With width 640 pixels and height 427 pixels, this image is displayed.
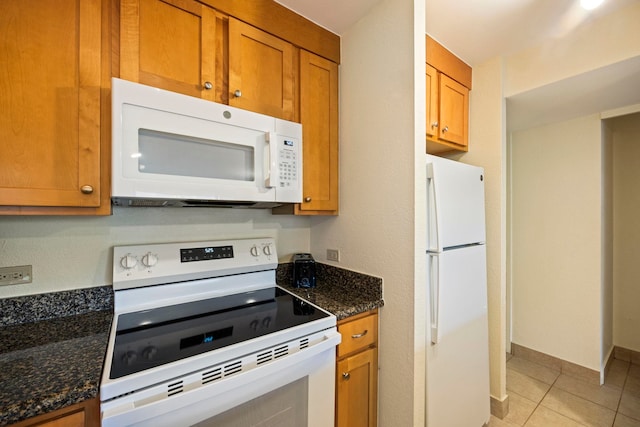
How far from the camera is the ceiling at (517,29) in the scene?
1.44m

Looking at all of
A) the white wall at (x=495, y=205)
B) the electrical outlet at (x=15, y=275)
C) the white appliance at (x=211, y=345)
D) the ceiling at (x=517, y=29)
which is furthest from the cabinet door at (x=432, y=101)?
the electrical outlet at (x=15, y=275)

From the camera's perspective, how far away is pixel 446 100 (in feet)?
6.17

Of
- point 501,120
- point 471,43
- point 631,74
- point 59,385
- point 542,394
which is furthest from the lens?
point 542,394

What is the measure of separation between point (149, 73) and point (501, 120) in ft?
7.20

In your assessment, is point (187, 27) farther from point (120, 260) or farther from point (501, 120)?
point (501, 120)

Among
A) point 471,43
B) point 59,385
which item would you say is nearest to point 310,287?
point 59,385

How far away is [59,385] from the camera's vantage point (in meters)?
0.70

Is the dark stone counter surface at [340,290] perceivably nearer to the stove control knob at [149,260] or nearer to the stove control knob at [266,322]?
the stove control knob at [266,322]

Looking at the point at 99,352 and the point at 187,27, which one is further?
the point at 187,27

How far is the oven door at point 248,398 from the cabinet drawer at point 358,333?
9 centimetres

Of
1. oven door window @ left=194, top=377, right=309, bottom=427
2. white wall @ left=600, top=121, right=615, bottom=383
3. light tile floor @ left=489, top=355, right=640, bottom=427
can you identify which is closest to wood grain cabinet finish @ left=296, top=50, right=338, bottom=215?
oven door window @ left=194, top=377, right=309, bottom=427

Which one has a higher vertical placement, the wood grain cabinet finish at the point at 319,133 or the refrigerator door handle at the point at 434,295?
the wood grain cabinet finish at the point at 319,133

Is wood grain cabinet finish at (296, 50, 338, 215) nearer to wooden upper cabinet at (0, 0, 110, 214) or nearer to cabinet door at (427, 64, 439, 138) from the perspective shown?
cabinet door at (427, 64, 439, 138)

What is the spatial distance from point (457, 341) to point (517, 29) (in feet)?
6.34
